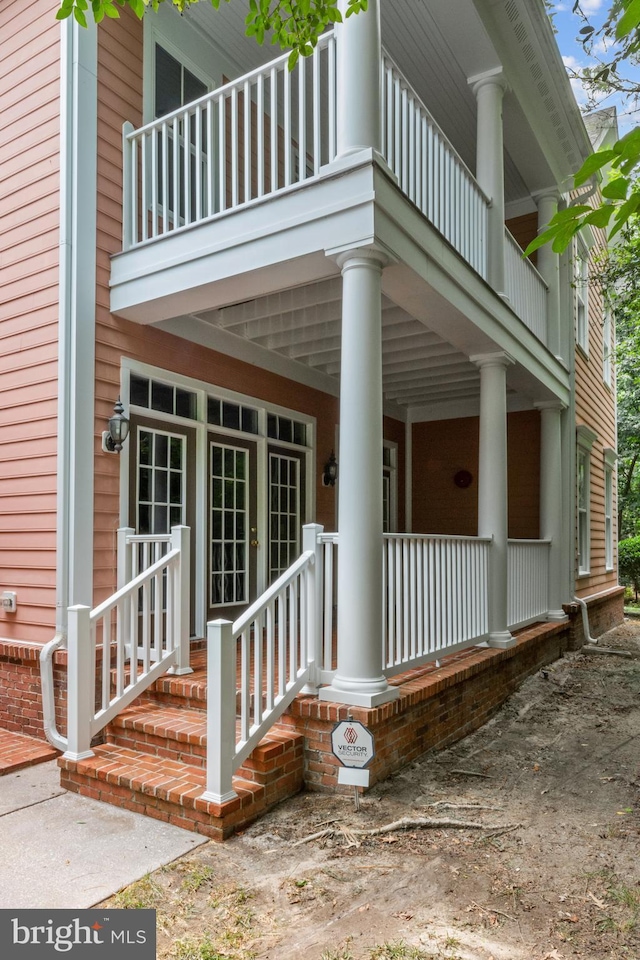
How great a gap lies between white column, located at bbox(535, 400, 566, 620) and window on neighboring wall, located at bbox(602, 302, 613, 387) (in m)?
4.51

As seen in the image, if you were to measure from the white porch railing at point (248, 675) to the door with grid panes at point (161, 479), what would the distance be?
4.83 ft

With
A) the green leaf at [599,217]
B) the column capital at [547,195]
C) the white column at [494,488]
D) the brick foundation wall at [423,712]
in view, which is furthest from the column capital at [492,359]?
the green leaf at [599,217]

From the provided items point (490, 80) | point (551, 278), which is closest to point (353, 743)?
point (490, 80)

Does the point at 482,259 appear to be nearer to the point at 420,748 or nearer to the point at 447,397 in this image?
the point at 447,397

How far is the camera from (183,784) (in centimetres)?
367

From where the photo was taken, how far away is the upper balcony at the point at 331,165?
4.26 metres

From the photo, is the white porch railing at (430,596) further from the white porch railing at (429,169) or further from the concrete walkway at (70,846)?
the white porch railing at (429,169)

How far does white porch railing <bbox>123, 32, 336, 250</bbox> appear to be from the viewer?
14.3ft

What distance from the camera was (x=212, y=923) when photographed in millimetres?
2660

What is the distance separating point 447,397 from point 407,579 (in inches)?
189

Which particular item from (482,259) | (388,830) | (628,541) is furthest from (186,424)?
(628,541)

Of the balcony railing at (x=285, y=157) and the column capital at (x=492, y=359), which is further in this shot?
the column capital at (x=492, y=359)
